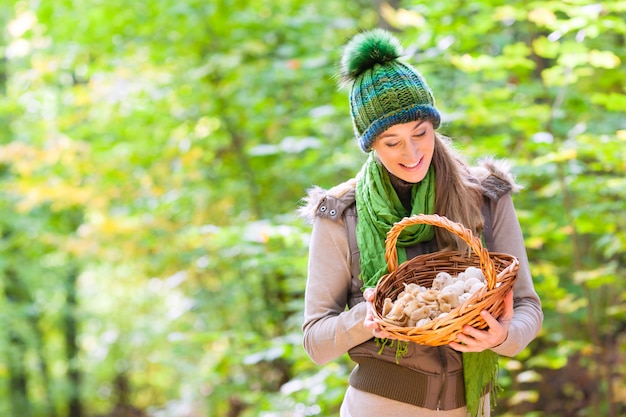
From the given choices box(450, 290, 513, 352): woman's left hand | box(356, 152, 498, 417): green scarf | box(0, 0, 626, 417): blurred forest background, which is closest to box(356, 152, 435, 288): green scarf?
box(356, 152, 498, 417): green scarf

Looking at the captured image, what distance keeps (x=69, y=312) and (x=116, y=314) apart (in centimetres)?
89

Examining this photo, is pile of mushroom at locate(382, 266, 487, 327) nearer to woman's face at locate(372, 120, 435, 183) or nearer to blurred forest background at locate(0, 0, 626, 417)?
woman's face at locate(372, 120, 435, 183)

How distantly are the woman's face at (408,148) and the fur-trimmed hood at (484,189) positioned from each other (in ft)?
0.52

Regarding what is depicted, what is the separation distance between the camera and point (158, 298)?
8.93 m

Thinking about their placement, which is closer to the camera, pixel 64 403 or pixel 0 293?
pixel 0 293

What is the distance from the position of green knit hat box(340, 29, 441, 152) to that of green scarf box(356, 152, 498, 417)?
107 mm

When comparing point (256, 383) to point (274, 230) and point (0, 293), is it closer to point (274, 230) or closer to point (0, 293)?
point (274, 230)

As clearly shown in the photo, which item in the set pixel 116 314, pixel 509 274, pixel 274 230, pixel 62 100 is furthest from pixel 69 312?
pixel 509 274

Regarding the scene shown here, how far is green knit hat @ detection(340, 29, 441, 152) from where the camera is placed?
1.76 metres

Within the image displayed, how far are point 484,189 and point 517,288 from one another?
0.83ft

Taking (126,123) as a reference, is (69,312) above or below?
below

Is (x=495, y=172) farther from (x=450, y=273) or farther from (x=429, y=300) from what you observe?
(x=429, y=300)

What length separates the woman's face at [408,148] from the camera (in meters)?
1.76

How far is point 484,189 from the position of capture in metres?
1.84
